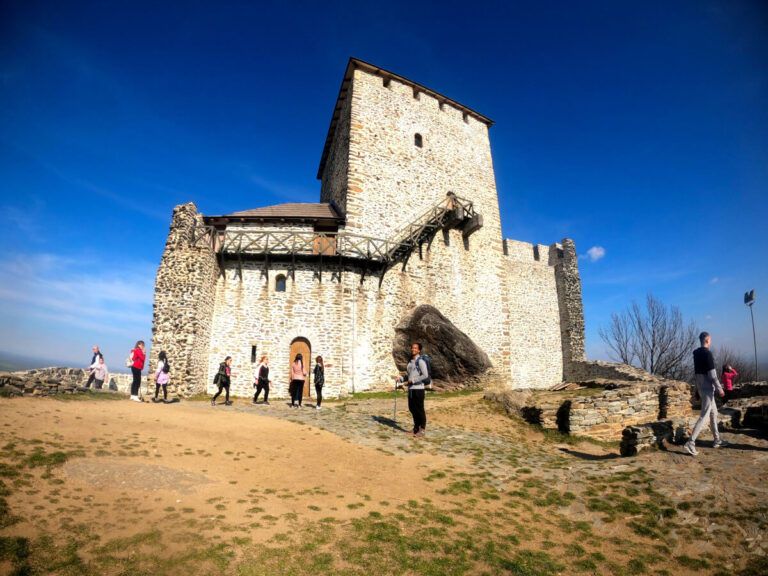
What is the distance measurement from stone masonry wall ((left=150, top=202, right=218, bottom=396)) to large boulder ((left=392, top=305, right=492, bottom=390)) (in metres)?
8.29

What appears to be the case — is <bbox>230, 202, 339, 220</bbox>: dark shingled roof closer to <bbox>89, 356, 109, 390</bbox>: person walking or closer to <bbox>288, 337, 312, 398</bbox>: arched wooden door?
<bbox>288, 337, 312, 398</bbox>: arched wooden door

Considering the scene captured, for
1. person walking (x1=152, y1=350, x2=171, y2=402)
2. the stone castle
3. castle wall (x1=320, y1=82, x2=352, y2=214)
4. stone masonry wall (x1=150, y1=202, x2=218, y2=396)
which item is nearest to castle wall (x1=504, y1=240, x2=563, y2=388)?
the stone castle

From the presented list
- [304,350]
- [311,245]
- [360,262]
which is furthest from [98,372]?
[360,262]

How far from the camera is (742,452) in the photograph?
20.0 feet

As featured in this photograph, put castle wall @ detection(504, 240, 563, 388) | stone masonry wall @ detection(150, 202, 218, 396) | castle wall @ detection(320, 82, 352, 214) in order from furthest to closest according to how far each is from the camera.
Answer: castle wall @ detection(504, 240, 563, 388) → castle wall @ detection(320, 82, 352, 214) → stone masonry wall @ detection(150, 202, 218, 396)

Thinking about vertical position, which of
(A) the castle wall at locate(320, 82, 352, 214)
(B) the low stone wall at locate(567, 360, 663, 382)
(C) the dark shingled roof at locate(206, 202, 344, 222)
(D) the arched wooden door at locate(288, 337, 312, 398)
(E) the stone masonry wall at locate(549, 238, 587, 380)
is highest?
(A) the castle wall at locate(320, 82, 352, 214)

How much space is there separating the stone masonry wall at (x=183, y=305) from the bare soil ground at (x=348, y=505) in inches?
212

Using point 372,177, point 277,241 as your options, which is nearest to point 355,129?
point 372,177

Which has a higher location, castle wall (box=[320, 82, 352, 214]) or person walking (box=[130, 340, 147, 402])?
castle wall (box=[320, 82, 352, 214])

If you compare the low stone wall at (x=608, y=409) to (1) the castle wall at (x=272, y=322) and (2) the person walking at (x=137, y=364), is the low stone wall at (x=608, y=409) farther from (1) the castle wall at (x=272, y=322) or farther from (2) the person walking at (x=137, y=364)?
(2) the person walking at (x=137, y=364)

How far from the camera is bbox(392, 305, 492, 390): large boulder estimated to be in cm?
1659

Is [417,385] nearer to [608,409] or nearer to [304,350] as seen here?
[608,409]

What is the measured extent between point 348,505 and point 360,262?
41.7 feet

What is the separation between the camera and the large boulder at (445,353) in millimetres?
16594
